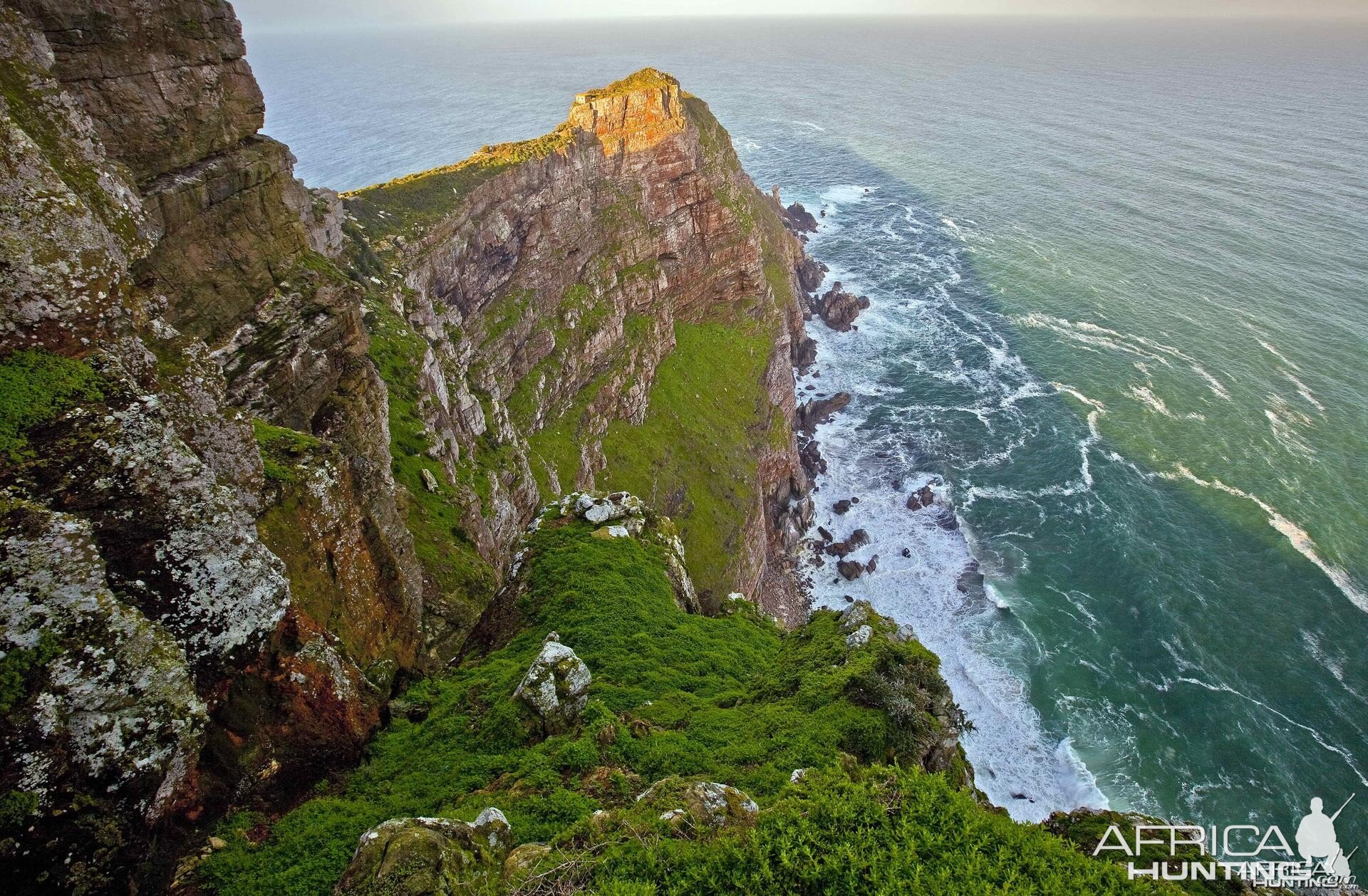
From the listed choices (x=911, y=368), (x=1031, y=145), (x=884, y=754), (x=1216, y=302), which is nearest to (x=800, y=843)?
(x=884, y=754)

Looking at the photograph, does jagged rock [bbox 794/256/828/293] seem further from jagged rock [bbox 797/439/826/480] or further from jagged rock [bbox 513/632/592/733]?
jagged rock [bbox 513/632/592/733]

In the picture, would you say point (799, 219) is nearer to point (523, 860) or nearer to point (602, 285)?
point (602, 285)

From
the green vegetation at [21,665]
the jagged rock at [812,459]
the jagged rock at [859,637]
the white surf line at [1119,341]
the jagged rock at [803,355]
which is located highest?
the green vegetation at [21,665]

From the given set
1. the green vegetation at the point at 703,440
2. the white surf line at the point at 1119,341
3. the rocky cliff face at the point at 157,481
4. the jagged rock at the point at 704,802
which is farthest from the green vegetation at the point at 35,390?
the white surf line at the point at 1119,341

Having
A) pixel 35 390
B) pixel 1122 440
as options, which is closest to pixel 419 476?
pixel 35 390

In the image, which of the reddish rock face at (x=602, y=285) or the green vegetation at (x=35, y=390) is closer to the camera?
the green vegetation at (x=35, y=390)

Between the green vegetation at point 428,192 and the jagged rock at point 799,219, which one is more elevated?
the green vegetation at point 428,192

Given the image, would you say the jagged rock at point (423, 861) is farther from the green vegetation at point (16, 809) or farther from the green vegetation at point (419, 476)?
the green vegetation at point (419, 476)
